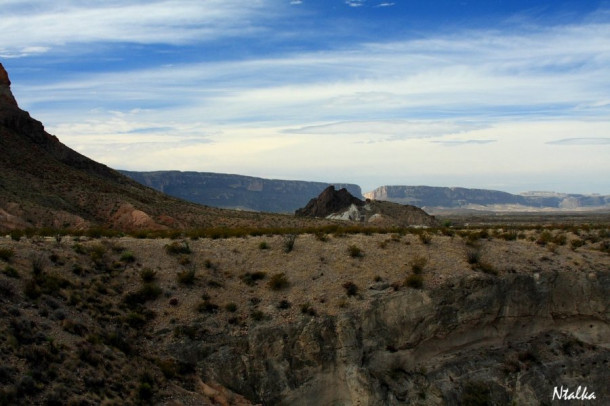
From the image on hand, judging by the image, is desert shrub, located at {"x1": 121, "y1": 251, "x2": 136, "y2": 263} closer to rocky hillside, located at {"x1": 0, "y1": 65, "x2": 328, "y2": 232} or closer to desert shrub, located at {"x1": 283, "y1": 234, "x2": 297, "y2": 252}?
desert shrub, located at {"x1": 283, "y1": 234, "x2": 297, "y2": 252}

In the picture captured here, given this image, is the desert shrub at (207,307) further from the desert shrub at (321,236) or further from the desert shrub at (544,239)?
the desert shrub at (544,239)

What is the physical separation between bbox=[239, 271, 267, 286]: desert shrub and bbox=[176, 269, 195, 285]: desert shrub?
212cm

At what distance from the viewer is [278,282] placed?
22.2m

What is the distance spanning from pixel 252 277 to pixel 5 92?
55988 mm

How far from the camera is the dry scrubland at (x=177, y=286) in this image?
50.4 feet

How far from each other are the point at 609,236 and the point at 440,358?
15334 millimetres

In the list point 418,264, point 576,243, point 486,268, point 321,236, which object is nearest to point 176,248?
point 321,236

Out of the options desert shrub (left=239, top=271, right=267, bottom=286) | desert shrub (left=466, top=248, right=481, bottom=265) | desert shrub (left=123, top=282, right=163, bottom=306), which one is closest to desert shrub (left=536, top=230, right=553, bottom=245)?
desert shrub (left=466, top=248, right=481, bottom=265)

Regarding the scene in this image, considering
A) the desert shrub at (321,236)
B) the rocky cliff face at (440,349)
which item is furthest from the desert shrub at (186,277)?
the desert shrub at (321,236)

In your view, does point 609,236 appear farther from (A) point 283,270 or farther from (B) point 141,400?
(B) point 141,400

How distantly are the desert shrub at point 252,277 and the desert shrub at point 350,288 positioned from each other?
3.61 meters

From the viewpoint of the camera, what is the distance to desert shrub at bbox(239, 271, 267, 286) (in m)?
22.5

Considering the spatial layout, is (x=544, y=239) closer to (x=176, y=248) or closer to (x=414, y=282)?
(x=414, y=282)

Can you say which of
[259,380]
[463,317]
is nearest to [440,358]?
[463,317]
